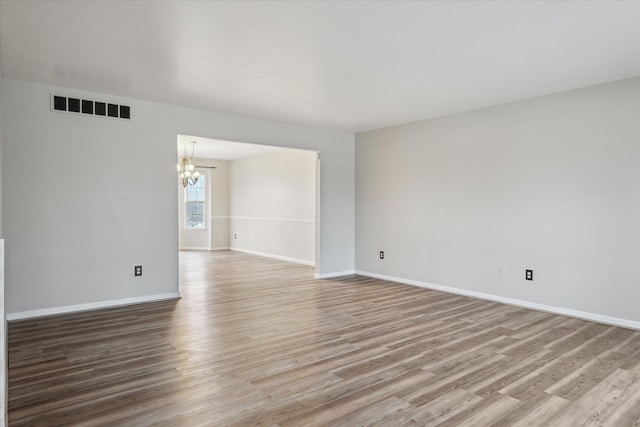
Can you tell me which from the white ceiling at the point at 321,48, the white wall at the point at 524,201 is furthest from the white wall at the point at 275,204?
the white ceiling at the point at 321,48

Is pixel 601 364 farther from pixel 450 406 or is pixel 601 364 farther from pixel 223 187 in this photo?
pixel 223 187

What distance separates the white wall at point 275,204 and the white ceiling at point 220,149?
0.29 m

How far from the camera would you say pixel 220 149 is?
8633 millimetres

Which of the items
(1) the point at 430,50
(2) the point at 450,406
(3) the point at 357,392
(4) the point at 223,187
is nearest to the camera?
(2) the point at 450,406

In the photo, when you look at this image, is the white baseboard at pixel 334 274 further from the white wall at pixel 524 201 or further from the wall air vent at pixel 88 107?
the wall air vent at pixel 88 107

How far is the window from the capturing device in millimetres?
10594

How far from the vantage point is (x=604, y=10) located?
8.37 feet

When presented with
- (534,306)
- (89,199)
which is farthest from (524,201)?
(89,199)

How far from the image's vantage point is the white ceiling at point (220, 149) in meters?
7.72

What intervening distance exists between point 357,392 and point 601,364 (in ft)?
6.31

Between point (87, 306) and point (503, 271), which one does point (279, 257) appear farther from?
point (503, 271)

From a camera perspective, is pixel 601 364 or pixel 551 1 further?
pixel 601 364

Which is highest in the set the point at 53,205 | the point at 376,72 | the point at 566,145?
the point at 376,72

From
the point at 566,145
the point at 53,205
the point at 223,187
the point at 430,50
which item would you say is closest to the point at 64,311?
the point at 53,205
